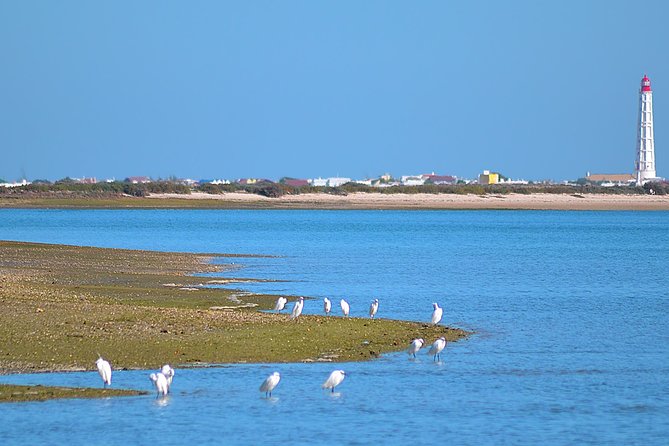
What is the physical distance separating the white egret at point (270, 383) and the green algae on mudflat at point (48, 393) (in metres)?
1.57

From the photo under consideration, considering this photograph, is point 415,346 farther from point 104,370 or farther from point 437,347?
point 104,370

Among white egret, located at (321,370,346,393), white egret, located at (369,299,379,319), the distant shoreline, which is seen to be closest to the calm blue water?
white egret, located at (321,370,346,393)

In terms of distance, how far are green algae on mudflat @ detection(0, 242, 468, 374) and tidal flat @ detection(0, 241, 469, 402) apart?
0.02 metres

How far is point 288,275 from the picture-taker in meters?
36.5

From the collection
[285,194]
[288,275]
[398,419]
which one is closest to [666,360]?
[398,419]

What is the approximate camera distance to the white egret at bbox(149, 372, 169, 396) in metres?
15.1

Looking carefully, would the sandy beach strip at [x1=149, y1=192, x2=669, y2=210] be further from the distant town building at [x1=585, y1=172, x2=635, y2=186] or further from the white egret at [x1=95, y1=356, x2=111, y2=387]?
the white egret at [x1=95, y1=356, x2=111, y2=387]

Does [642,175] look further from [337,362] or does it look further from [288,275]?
[337,362]

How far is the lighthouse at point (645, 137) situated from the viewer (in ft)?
463

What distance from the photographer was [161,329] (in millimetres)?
19891

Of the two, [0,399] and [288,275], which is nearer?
[0,399]

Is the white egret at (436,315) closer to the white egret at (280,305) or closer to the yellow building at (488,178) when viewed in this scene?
the white egret at (280,305)

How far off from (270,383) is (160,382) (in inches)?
58.2

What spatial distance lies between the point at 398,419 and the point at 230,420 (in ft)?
6.99
